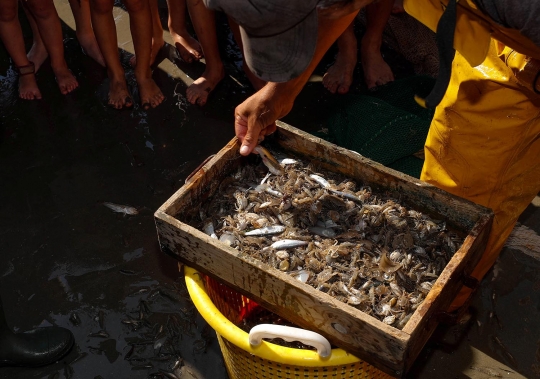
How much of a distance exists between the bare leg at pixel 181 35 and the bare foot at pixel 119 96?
621 mm

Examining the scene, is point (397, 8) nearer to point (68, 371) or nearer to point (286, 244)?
point (286, 244)

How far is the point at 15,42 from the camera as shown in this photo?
4.83 metres

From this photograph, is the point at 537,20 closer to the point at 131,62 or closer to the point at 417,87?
the point at 417,87

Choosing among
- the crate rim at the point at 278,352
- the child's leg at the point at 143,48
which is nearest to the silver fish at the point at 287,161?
the crate rim at the point at 278,352

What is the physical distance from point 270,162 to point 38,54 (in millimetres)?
3222

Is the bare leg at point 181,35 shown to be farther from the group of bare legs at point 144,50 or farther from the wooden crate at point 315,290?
the wooden crate at point 315,290

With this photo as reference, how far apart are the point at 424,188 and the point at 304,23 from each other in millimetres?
1152

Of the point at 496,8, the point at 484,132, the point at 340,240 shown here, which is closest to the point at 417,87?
the point at 484,132

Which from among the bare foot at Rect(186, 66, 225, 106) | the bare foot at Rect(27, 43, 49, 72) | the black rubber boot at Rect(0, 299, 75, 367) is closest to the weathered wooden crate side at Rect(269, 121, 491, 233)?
the black rubber boot at Rect(0, 299, 75, 367)

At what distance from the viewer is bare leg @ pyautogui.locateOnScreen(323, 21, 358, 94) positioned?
4.86 m

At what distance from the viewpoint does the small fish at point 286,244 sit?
8.61 ft

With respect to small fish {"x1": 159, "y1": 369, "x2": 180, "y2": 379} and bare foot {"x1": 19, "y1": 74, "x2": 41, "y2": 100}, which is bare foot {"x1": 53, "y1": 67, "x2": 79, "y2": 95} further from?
small fish {"x1": 159, "y1": 369, "x2": 180, "y2": 379}

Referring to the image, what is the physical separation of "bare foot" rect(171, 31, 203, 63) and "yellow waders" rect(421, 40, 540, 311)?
2.65 m

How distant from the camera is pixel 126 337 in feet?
11.1
